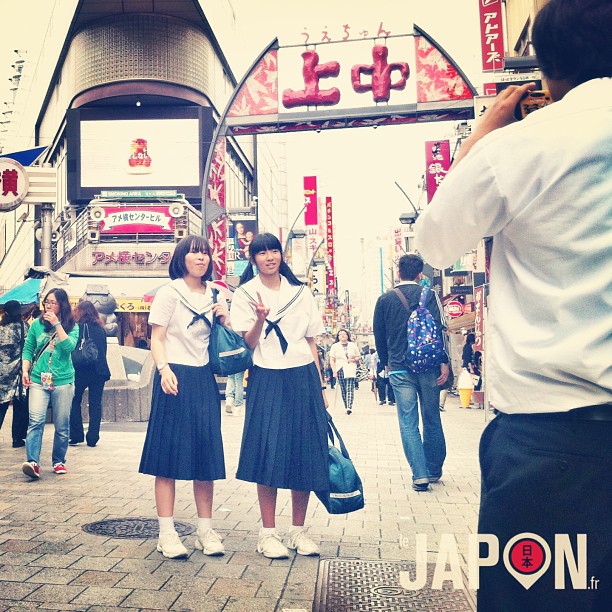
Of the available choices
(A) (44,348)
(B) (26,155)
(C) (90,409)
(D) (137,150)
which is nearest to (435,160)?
(B) (26,155)

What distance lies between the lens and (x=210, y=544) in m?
4.33

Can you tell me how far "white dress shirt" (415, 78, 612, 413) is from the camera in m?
1.41

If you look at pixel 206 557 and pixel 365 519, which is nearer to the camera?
pixel 206 557

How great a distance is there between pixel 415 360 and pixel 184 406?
2.73 meters

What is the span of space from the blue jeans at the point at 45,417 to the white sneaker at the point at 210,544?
3129 mm

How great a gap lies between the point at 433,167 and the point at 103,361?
15.3 m

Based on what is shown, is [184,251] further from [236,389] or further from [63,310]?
[236,389]

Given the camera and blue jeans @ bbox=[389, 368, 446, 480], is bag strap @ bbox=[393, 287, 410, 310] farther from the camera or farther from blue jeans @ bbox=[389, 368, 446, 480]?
the camera

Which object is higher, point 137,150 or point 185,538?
point 137,150

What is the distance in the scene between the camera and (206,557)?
430 centimetres

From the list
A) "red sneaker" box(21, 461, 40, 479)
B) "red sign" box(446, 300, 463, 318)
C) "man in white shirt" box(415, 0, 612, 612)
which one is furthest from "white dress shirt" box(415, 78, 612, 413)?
"red sign" box(446, 300, 463, 318)

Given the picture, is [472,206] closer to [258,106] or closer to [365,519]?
[365,519]

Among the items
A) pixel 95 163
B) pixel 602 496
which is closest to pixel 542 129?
pixel 602 496

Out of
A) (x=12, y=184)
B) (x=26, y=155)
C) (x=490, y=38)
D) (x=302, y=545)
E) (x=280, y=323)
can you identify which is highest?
(x=490, y=38)
